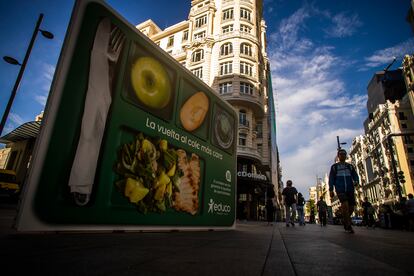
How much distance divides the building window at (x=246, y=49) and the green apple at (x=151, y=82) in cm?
2483

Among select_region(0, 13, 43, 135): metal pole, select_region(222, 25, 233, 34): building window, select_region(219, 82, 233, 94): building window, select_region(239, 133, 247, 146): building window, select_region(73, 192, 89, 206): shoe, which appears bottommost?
select_region(73, 192, 89, 206): shoe

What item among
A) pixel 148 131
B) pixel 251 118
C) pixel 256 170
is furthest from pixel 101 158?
pixel 256 170

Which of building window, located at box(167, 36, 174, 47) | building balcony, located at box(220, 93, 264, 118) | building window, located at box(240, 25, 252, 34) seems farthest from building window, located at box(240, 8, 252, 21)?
building window, located at box(167, 36, 174, 47)

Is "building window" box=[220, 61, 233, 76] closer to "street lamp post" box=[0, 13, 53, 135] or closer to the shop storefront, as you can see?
the shop storefront

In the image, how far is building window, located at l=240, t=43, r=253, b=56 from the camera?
26.8 m

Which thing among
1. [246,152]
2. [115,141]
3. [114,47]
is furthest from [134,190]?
[246,152]

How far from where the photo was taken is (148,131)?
3.47 meters

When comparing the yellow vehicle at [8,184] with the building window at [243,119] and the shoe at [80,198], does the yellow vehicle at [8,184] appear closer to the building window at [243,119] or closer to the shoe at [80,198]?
the shoe at [80,198]

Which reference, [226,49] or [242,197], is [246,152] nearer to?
[242,197]

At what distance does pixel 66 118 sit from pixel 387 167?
59.8 metres

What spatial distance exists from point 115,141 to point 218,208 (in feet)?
9.82

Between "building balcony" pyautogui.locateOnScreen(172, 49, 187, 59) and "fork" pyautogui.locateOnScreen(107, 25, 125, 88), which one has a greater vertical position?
"building balcony" pyautogui.locateOnScreen(172, 49, 187, 59)

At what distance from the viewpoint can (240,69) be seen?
25812 mm

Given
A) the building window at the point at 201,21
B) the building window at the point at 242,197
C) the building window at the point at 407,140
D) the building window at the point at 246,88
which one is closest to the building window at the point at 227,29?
the building window at the point at 201,21
